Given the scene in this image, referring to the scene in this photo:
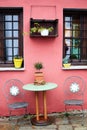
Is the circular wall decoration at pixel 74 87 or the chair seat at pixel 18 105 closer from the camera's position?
the chair seat at pixel 18 105

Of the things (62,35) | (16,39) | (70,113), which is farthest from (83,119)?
(16,39)

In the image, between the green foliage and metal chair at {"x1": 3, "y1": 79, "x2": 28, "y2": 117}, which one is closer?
the green foliage

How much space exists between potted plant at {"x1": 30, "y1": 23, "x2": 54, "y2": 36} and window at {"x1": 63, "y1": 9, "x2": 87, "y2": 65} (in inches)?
22.5

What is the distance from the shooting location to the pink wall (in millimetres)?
6910

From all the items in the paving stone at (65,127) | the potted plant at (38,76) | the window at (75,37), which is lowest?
the paving stone at (65,127)

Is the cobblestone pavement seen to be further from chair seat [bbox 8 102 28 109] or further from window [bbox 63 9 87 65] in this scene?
window [bbox 63 9 87 65]

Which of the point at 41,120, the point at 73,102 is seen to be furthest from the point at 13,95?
the point at 73,102

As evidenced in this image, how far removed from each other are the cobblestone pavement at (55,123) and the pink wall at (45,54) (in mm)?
293

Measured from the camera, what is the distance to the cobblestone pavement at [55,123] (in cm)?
629

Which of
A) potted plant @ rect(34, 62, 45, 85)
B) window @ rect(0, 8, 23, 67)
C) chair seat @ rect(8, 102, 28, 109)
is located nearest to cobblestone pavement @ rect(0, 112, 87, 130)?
chair seat @ rect(8, 102, 28, 109)

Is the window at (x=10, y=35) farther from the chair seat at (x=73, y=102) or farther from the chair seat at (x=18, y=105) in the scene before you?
the chair seat at (x=73, y=102)

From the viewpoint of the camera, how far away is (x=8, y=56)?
283 inches

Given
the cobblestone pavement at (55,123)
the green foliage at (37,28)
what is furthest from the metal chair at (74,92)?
the green foliage at (37,28)

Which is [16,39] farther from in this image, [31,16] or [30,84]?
[30,84]
